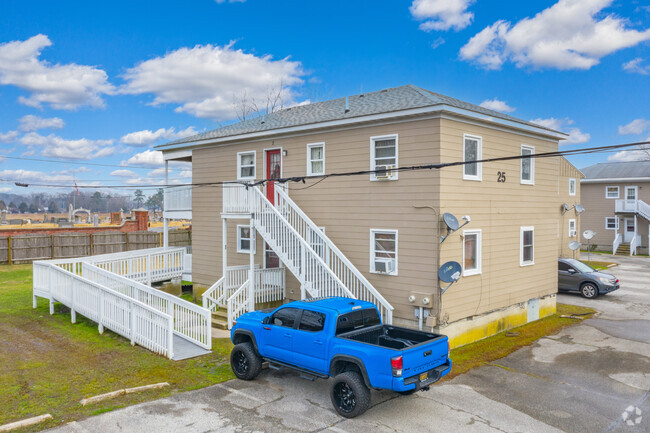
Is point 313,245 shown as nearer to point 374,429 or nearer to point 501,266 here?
point 501,266

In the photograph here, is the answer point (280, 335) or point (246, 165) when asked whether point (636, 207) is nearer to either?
point (246, 165)

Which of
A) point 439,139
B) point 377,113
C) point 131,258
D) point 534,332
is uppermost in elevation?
point 377,113

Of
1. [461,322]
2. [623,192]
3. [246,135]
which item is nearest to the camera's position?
[461,322]

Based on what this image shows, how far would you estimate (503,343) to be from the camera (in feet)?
44.7

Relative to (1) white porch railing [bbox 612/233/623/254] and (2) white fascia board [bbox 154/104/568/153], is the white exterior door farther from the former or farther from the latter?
(2) white fascia board [bbox 154/104/568/153]

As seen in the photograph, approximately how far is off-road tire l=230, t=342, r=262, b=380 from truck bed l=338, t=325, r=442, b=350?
2.27 metres

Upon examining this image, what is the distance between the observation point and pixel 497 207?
14.6 meters

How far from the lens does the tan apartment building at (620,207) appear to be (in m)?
39.2

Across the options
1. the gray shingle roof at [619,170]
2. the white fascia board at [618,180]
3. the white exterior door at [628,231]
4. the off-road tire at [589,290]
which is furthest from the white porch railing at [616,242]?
the off-road tire at [589,290]

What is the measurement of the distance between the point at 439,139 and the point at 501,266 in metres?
4.84

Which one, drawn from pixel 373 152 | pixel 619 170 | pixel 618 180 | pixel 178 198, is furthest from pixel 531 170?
pixel 619 170

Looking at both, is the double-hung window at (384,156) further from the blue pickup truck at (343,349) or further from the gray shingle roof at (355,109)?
the blue pickup truck at (343,349)

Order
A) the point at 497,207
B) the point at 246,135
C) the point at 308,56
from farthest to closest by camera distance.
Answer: the point at 308,56 < the point at 246,135 < the point at 497,207

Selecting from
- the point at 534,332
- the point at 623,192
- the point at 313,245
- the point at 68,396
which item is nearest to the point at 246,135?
the point at 313,245
